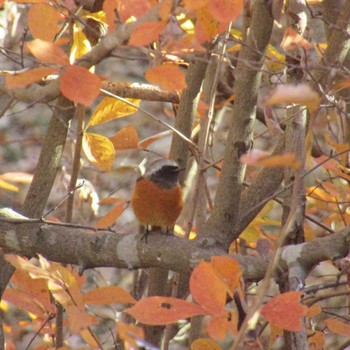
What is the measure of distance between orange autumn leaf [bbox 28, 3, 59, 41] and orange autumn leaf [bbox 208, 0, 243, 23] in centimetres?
47

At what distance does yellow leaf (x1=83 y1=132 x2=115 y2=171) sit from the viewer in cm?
227

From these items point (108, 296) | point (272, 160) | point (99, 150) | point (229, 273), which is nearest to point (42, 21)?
point (99, 150)

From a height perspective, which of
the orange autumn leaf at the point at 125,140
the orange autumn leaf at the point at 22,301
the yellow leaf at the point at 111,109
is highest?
the yellow leaf at the point at 111,109

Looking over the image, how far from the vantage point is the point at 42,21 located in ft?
6.35

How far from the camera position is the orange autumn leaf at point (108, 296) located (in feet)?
5.99

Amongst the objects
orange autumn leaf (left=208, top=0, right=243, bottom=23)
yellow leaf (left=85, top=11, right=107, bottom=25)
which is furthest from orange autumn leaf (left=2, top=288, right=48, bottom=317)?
orange autumn leaf (left=208, top=0, right=243, bottom=23)

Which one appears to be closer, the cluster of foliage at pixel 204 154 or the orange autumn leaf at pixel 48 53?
the cluster of foliage at pixel 204 154

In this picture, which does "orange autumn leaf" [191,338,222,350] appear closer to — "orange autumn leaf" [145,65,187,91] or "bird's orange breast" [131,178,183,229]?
"orange autumn leaf" [145,65,187,91]

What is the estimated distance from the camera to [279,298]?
1.52 meters

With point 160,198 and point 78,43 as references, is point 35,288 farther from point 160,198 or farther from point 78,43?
point 78,43

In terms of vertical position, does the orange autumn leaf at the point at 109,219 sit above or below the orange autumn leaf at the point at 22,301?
above

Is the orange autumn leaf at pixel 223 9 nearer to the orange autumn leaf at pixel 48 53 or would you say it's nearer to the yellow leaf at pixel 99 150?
the orange autumn leaf at pixel 48 53

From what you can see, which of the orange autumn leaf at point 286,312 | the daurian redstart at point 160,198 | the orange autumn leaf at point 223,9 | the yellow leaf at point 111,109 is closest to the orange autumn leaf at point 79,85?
the orange autumn leaf at point 223,9

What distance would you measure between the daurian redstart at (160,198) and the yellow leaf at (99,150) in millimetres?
440
